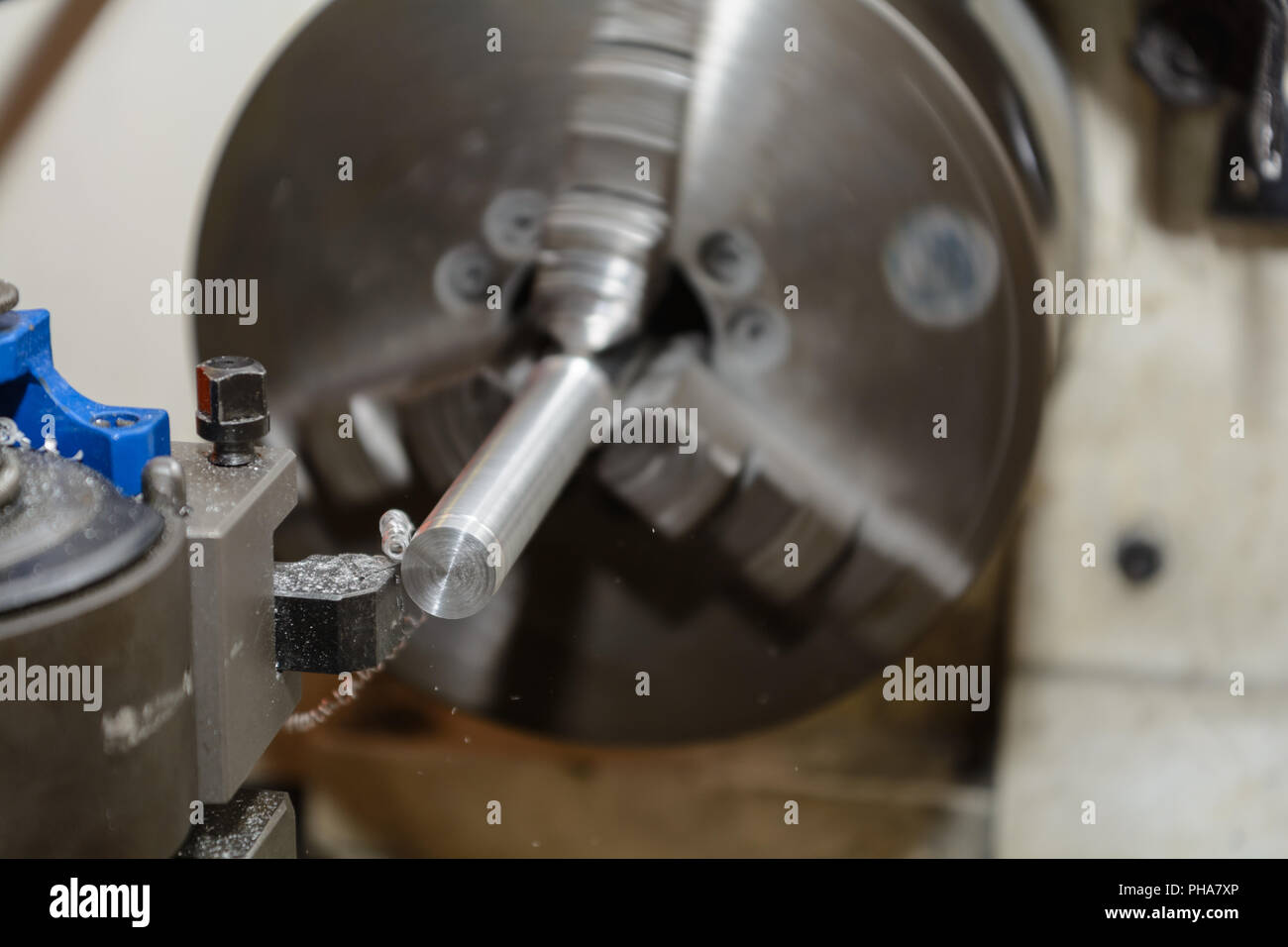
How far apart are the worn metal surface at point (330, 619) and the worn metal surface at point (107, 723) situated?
0.04m

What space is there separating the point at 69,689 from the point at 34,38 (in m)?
0.50

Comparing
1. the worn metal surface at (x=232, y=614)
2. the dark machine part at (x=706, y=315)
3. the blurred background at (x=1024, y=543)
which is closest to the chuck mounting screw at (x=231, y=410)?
the worn metal surface at (x=232, y=614)

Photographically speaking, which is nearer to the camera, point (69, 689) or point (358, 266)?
point (69, 689)

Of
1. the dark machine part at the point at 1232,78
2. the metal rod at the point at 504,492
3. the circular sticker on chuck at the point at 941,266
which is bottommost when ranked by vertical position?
the metal rod at the point at 504,492

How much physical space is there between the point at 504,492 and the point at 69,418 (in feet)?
0.37

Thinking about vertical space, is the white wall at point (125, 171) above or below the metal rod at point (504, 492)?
above

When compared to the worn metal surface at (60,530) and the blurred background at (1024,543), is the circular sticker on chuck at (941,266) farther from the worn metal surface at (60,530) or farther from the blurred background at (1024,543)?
the worn metal surface at (60,530)

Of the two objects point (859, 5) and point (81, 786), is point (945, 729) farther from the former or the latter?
point (81, 786)

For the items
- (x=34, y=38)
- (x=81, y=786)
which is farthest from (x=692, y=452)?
(x=34, y=38)

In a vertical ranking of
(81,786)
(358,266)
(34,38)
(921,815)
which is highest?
(34,38)

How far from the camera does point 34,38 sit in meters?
0.63

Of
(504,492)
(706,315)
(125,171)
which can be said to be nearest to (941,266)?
(706,315)

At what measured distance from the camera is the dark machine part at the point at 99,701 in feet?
0.78

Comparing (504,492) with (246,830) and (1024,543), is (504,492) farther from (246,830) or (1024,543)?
(1024,543)
